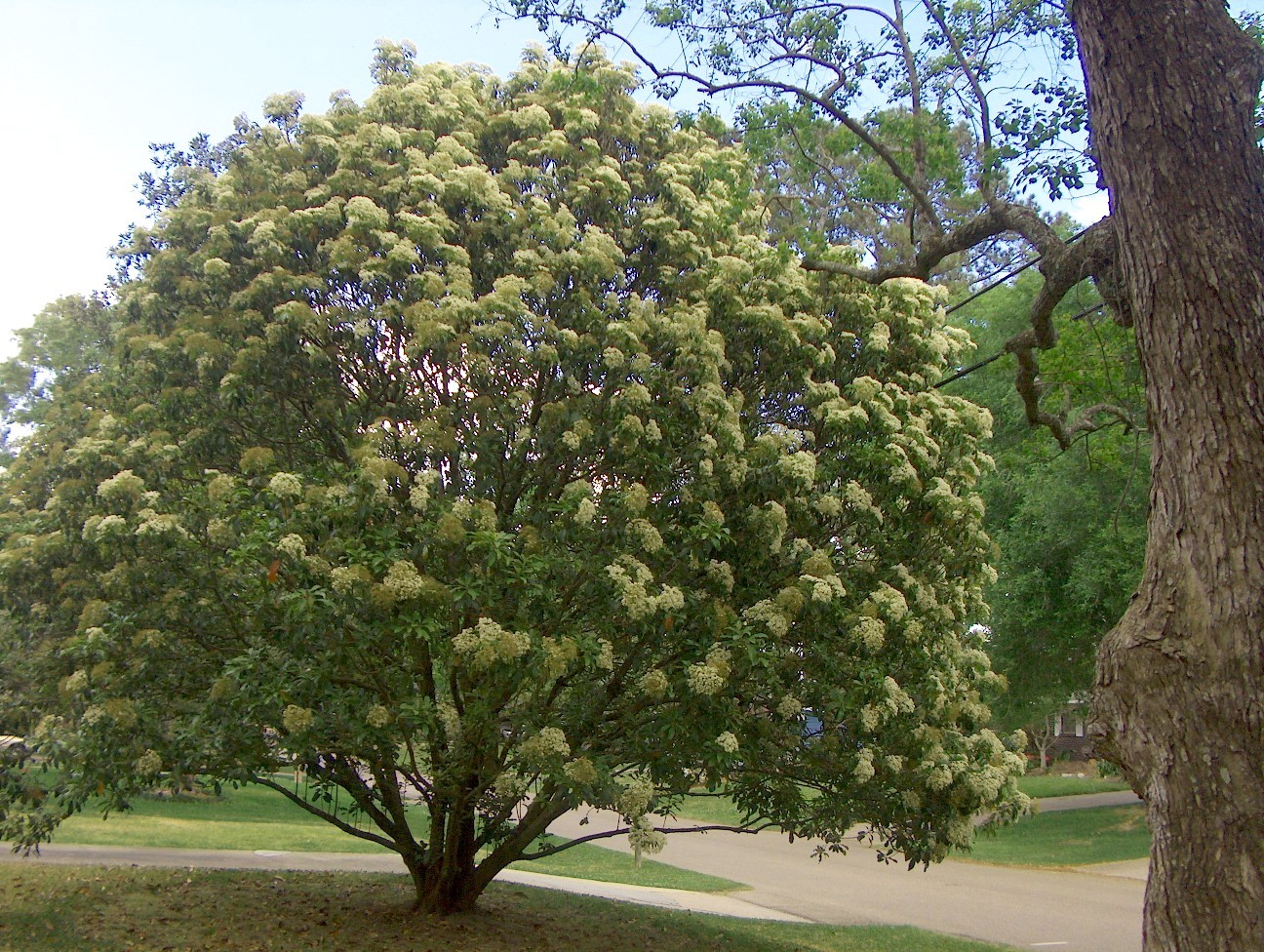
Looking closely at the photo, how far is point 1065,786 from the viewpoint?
31.7m

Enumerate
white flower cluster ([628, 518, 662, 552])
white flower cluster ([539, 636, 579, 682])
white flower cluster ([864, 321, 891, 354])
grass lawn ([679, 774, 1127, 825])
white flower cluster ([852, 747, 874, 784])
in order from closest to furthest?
white flower cluster ([539, 636, 579, 682]) → white flower cluster ([628, 518, 662, 552]) → white flower cluster ([852, 747, 874, 784]) → white flower cluster ([864, 321, 891, 354]) → grass lawn ([679, 774, 1127, 825])

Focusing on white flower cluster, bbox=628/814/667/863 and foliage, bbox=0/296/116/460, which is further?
foliage, bbox=0/296/116/460

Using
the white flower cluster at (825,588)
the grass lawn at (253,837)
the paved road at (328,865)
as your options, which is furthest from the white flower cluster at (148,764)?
the grass lawn at (253,837)

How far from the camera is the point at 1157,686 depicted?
430cm

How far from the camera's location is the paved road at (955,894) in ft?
43.2

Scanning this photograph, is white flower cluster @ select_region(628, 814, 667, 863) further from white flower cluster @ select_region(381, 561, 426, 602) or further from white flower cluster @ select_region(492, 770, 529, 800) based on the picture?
white flower cluster @ select_region(381, 561, 426, 602)

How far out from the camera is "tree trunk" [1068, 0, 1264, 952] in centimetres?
409

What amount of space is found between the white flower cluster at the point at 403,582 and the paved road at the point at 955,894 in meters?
8.51

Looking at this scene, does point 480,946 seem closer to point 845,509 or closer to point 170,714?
point 170,714

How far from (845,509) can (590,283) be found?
258 centimetres

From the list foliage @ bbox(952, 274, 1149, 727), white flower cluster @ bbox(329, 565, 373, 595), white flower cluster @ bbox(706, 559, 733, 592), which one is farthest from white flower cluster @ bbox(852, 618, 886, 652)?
foliage @ bbox(952, 274, 1149, 727)

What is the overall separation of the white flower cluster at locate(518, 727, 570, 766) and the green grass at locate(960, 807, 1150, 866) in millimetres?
14493

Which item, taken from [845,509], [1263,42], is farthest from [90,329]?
[1263,42]

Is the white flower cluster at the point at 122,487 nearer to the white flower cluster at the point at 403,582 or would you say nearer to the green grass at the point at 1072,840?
the white flower cluster at the point at 403,582
